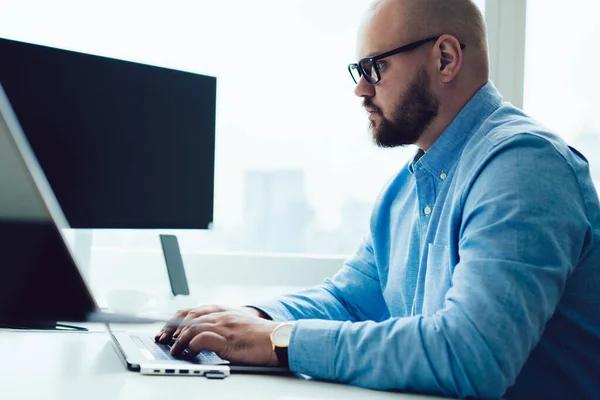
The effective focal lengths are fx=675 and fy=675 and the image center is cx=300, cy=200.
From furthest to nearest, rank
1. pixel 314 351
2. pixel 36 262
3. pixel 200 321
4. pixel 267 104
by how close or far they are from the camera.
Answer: pixel 267 104 < pixel 200 321 < pixel 314 351 < pixel 36 262

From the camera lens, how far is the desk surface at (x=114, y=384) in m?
0.81

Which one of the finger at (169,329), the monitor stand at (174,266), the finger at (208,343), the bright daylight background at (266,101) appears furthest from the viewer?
the bright daylight background at (266,101)

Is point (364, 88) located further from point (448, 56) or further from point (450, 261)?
point (450, 261)

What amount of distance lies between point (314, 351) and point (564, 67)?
5.48 ft

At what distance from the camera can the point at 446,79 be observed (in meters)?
1.31

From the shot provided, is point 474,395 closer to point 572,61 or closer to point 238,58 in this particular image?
point 238,58

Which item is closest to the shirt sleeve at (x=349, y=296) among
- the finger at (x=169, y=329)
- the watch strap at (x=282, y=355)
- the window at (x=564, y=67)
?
the finger at (x=169, y=329)

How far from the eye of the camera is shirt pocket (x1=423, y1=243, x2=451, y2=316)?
1.15 m

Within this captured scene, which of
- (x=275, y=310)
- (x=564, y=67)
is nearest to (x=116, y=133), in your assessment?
Answer: (x=275, y=310)

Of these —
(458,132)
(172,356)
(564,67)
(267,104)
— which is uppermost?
(564,67)

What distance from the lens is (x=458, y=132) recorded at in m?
1.28

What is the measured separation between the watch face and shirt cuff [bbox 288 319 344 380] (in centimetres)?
1

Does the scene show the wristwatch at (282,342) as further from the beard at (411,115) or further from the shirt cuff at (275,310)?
the beard at (411,115)

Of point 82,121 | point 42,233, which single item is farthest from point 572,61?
point 42,233
